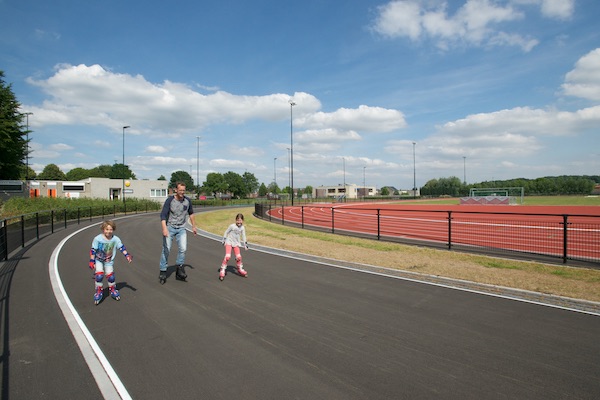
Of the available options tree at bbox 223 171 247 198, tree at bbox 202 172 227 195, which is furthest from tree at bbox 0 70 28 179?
tree at bbox 223 171 247 198

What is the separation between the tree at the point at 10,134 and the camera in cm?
3231

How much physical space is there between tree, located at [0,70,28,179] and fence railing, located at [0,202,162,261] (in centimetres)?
1135

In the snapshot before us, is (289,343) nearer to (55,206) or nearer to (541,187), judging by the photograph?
(55,206)

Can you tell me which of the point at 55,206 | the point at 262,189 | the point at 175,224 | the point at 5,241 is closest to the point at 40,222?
the point at 55,206

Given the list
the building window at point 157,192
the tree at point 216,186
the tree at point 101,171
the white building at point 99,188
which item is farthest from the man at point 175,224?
the tree at point 101,171

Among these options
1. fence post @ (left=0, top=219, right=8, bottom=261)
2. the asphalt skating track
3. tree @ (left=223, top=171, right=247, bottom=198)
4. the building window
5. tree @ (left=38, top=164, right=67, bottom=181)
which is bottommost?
the asphalt skating track

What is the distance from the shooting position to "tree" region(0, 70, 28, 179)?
3231cm

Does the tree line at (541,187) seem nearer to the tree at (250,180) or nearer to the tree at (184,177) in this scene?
the tree at (250,180)

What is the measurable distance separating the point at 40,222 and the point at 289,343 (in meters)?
22.8

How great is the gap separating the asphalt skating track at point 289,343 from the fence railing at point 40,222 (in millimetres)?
4799

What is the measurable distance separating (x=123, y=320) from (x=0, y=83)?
44465 millimetres

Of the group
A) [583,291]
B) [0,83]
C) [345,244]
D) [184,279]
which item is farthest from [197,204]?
[583,291]

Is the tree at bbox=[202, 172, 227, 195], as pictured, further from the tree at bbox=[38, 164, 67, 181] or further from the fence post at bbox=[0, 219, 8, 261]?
the fence post at bbox=[0, 219, 8, 261]

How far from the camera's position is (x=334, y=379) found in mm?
3383
